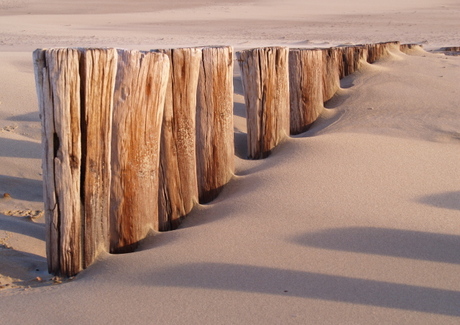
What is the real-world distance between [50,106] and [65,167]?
0.94 feet

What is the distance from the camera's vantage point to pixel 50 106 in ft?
8.66

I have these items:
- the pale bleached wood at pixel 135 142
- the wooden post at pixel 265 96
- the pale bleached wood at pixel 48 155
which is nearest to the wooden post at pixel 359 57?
the wooden post at pixel 265 96

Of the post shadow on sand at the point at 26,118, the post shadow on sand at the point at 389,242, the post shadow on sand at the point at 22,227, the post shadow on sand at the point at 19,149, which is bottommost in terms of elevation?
the post shadow on sand at the point at 22,227

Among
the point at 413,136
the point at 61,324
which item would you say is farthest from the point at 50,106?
the point at 413,136

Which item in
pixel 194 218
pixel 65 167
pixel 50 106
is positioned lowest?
pixel 194 218

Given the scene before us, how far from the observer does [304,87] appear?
5.46 metres

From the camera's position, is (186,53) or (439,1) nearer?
(186,53)

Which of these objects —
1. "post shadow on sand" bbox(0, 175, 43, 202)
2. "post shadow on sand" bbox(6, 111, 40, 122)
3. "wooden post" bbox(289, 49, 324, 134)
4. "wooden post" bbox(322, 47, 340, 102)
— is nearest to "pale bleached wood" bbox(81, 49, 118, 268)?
"post shadow on sand" bbox(0, 175, 43, 202)

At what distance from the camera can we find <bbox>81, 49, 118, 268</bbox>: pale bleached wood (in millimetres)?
2676

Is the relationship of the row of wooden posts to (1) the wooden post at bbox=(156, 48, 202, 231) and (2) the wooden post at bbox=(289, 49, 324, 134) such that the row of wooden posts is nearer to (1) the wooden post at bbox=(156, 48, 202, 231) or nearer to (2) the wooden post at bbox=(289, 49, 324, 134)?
(1) the wooden post at bbox=(156, 48, 202, 231)

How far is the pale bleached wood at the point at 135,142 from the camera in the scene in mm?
2930

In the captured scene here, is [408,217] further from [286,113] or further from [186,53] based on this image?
[286,113]

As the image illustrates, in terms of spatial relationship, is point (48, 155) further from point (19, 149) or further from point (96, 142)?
point (19, 149)

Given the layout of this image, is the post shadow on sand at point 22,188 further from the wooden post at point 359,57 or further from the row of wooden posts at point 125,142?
the wooden post at point 359,57
